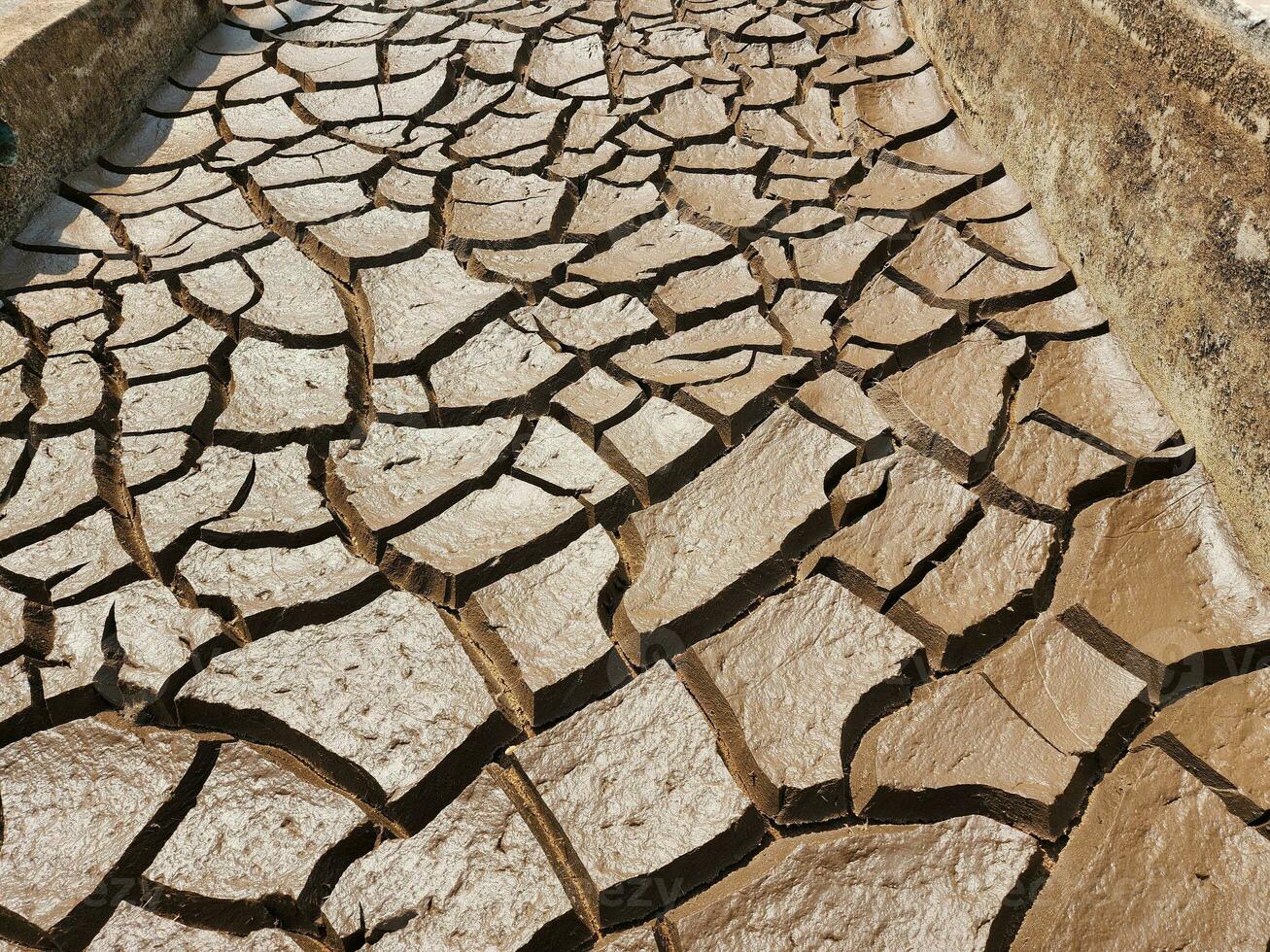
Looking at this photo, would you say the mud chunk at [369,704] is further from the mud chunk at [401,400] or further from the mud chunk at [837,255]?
the mud chunk at [837,255]

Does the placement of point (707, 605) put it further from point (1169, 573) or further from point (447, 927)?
point (1169, 573)

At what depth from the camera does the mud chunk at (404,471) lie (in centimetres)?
193

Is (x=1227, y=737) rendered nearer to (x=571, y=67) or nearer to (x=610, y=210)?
(x=610, y=210)

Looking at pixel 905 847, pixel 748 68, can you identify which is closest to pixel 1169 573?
pixel 905 847

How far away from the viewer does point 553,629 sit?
1737 mm

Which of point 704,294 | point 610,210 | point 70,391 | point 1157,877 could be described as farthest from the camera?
point 610,210

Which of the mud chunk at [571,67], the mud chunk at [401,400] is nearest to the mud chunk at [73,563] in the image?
the mud chunk at [401,400]

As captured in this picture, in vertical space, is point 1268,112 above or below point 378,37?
below

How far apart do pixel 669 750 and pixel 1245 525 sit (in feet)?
3.55

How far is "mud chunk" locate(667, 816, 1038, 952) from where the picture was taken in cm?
134

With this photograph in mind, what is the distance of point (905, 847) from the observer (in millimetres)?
1436

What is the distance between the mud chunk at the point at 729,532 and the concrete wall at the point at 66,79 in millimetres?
2005

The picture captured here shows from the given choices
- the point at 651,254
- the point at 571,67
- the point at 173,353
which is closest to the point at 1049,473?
the point at 651,254

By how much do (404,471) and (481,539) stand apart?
272 millimetres
